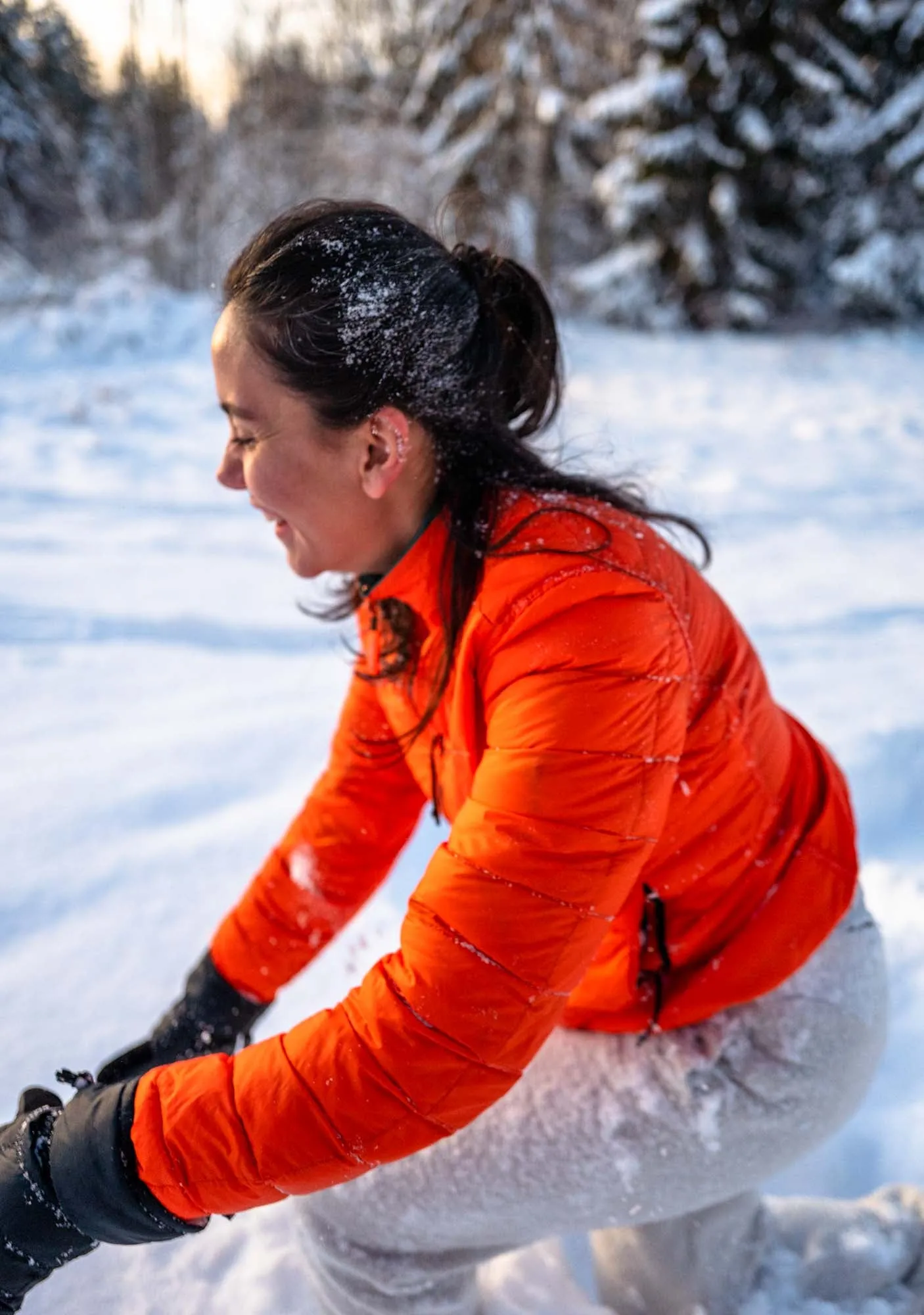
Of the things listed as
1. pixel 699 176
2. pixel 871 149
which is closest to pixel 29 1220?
pixel 699 176

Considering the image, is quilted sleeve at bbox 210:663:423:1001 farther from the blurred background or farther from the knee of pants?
the blurred background

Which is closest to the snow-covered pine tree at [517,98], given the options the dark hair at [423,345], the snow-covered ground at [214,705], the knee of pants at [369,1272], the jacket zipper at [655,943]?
the snow-covered ground at [214,705]

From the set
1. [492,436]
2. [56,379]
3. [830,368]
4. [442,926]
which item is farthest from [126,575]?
[830,368]

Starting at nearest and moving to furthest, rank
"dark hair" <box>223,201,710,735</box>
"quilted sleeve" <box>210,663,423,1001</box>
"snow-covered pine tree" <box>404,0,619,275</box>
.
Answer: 1. "dark hair" <box>223,201,710,735</box>
2. "quilted sleeve" <box>210,663,423,1001</box>
3. "snow-covered pine tree" <box>404,0,619,275</box>

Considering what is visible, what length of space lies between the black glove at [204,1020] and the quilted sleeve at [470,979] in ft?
1.50

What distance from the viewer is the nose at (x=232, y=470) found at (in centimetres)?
116

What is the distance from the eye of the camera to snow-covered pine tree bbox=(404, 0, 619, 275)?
41.1ft

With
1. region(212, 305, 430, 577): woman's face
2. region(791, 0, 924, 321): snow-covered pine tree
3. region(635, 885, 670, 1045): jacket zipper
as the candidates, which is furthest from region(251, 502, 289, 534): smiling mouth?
region(791, 0, 924, 321): snow-covered pine tree

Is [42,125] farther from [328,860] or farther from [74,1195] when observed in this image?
[74,1195]

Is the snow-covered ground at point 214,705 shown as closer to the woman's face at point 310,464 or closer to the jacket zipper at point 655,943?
the woman's face at point 310,464

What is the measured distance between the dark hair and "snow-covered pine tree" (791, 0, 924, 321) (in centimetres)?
1213

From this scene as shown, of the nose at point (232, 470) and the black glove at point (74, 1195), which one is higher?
the nose at point (232, 470)

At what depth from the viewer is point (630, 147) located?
38.3 ft

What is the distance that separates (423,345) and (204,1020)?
1.04m
